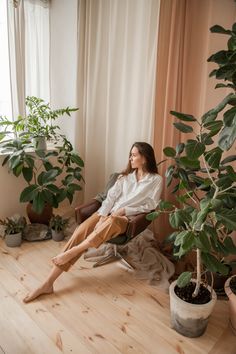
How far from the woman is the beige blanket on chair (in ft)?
1.20

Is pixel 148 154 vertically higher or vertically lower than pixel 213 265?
higher

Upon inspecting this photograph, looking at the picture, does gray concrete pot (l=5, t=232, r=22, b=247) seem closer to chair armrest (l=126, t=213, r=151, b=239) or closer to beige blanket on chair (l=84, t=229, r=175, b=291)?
beige blanket on chair (l=84, t=229, r=175, b=291)

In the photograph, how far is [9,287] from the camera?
1.98 metres

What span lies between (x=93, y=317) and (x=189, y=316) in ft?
1.96

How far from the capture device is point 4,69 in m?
2.82

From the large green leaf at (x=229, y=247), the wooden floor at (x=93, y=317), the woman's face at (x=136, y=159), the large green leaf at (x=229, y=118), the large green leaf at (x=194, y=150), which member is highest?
the large green leaf at (x=229, y=118)

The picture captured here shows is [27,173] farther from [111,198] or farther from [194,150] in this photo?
[194,150]

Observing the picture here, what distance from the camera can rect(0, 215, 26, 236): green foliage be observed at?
2502mm

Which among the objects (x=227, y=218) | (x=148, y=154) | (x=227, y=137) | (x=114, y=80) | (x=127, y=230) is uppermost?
(x=114, y=80)

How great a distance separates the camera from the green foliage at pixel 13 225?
8.21 feet

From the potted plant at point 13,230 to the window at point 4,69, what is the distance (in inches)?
44.9

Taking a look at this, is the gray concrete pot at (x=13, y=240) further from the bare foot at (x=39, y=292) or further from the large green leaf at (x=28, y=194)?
the bare foot at (x=39, y=292)

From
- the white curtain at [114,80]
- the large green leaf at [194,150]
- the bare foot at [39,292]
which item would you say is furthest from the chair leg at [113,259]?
Answer: the large green leaf at [194,150]

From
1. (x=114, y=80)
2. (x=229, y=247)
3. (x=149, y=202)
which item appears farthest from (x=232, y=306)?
(x=114, y=80)
